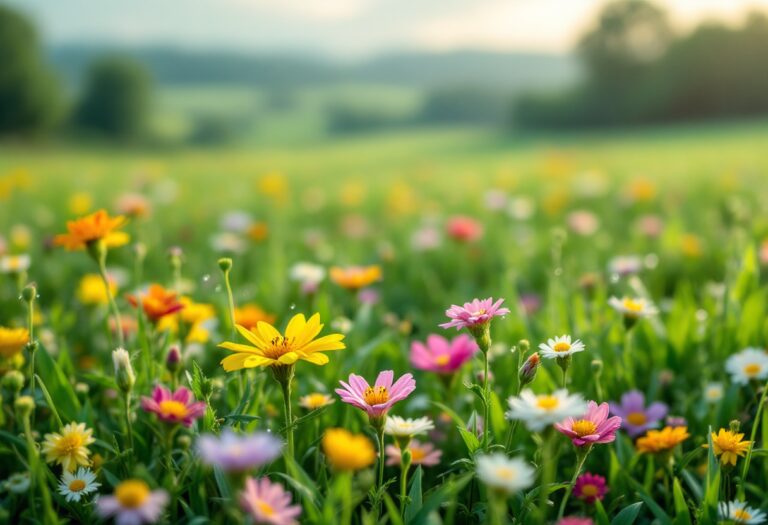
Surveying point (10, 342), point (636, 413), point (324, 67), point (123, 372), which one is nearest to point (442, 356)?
point (636, 413)

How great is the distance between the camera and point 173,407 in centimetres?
88

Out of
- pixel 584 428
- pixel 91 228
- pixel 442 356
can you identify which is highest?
pixel 91 228

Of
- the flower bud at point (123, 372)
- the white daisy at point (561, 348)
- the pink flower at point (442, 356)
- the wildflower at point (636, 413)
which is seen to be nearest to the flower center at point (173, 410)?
the flower bud at point (123, 372)

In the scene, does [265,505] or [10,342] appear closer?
[265,505]

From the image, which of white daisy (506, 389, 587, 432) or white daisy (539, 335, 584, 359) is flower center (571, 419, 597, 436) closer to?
white daisy (539, 335, 584, 359)

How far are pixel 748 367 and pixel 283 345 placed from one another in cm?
93

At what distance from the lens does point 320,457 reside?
117 cm

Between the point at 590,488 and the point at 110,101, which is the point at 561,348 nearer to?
the point at 590,488

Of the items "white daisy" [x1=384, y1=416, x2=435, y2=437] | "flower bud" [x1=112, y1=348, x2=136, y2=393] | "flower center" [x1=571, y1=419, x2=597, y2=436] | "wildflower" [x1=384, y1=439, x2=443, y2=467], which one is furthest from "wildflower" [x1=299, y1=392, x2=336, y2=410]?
"flower center" [x1=571, y1=419, x2=597, y2=436]

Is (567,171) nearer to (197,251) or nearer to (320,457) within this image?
(197,251)

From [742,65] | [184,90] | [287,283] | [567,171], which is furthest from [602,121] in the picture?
[184,90]

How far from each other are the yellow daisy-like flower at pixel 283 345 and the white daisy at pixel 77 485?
0.26 metres

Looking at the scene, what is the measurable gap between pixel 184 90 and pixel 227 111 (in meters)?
12.7

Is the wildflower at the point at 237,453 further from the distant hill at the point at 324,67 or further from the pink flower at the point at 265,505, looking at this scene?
the distant hill at the point at 324,67
